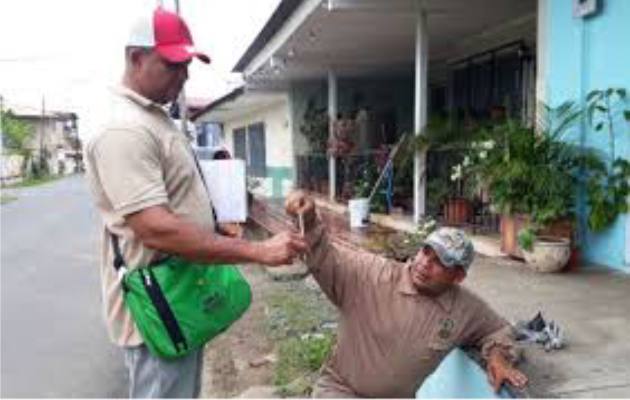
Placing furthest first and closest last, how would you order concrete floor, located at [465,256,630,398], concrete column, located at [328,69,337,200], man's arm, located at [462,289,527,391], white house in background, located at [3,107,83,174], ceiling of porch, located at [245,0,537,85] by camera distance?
white house in background, located at [3,107,83,174]
concrete column, located at [328,69,337,200]
ceiling of porch, located at [245,0,537,85]
concrete floor, located at [465,256,630,398]
man's arm, located at [462,289,527,391]

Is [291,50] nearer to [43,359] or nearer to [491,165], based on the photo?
[491,165]

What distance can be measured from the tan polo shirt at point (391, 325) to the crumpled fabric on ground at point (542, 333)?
1234 mm

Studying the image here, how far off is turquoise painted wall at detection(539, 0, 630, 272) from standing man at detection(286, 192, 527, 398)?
3624mm

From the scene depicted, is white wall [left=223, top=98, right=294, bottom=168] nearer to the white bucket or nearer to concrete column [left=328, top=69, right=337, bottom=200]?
concrete column [left=328, top=69, right=337, bottom=200]

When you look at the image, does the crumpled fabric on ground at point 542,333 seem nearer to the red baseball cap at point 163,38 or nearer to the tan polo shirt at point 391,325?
the tan polo shirt at point 391,325

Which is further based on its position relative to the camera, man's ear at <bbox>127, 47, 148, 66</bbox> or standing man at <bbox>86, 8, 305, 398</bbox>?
man's ear at <bbox>127, 47, 148, 66</bbox>

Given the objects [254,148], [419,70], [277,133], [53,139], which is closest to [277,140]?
[277,133]

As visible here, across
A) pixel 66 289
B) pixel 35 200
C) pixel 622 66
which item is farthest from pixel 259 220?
pixel 35 200

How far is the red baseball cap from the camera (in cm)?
238

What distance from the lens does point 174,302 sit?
7.84 ft

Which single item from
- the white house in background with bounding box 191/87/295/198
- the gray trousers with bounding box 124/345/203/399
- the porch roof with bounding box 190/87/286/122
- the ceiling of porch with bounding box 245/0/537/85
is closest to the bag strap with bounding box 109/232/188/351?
the gray trousers with bounding box 124/345/203/399

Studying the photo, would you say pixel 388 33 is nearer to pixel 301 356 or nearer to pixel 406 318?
pixel 301 356

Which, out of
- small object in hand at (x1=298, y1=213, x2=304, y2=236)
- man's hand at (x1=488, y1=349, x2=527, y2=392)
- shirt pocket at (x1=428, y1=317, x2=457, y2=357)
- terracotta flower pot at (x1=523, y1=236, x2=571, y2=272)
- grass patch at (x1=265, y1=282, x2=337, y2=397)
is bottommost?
grass patch at (x1=265, y1=282, x2=337, y2=397)

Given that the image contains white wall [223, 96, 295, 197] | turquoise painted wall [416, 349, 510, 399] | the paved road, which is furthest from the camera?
white wall [223, 96, 295, 197]
